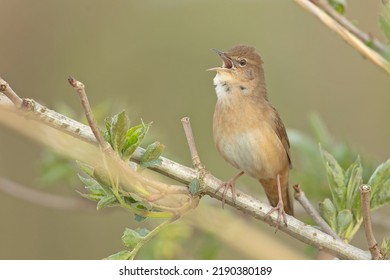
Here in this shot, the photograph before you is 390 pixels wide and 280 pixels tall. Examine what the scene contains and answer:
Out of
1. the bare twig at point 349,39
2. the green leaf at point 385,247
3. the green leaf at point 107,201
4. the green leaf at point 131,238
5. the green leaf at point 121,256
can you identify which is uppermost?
the bare twig at point 349,39

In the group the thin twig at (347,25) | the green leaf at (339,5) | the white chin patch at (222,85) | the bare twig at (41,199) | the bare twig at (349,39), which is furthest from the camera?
the white chin patch at (222,85)

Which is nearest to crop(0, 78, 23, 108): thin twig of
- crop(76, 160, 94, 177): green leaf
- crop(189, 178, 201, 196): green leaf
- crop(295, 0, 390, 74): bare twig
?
crop(76, 160, 94, 177): green leaf

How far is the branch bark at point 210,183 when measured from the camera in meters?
1.82

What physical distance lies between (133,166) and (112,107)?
1496 mm

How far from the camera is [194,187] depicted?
6.32 ft

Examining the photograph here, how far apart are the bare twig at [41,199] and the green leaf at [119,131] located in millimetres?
1120

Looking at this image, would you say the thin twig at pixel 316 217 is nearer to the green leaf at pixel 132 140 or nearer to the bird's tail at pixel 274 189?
the green leaf at pixel 132 140

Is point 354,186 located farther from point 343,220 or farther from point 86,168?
point 86,168

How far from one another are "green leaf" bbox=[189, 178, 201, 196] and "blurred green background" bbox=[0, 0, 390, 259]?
2.33 meters

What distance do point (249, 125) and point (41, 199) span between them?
108 cm

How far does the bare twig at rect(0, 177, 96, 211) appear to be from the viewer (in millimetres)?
2867

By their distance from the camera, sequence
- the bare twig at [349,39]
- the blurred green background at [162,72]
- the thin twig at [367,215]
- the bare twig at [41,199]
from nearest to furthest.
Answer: the thin twig at [367,215] < the bare twig at [349,39] < the bare twig at [41,199] < the blurred green background at [162,72]

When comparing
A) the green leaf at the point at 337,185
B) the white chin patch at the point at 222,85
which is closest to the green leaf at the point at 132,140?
the green leaf at the point at 337,185
